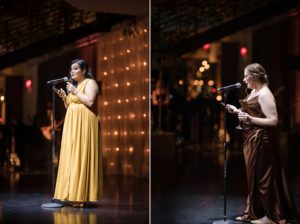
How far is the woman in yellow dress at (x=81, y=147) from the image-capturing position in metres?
5.21

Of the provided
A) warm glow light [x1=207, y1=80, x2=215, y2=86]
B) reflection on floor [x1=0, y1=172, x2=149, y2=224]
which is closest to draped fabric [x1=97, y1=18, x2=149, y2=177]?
reflection on floor [x1=0, y1=172, x2=149, y2=224]

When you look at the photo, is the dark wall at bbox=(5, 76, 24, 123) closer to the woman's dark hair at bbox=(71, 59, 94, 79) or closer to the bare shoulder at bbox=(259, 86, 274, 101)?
the woman's dark hair at bbox=(71, 59, 94, 79)

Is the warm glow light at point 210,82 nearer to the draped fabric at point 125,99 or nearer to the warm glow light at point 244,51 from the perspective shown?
the warm glow light at point 244,51

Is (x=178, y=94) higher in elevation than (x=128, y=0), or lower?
lower

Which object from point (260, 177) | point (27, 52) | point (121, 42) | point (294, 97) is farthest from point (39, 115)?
point (260, 177)

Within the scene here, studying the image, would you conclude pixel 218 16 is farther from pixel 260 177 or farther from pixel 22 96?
pixel 260 177

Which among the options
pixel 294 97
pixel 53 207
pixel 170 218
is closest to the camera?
pixel 170 218

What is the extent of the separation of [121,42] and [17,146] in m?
1.92

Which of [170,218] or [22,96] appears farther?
[22,96]

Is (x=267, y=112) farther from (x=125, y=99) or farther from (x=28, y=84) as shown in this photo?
(x=125, y=99)

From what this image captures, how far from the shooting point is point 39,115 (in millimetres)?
7035

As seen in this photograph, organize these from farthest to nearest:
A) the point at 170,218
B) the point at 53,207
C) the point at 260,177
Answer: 1. the point at 53,207
2. the point at 170,218
3. the point at 260,177

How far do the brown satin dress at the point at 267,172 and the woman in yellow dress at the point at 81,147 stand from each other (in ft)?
4.99

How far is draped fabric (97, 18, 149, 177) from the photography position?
7551mm
